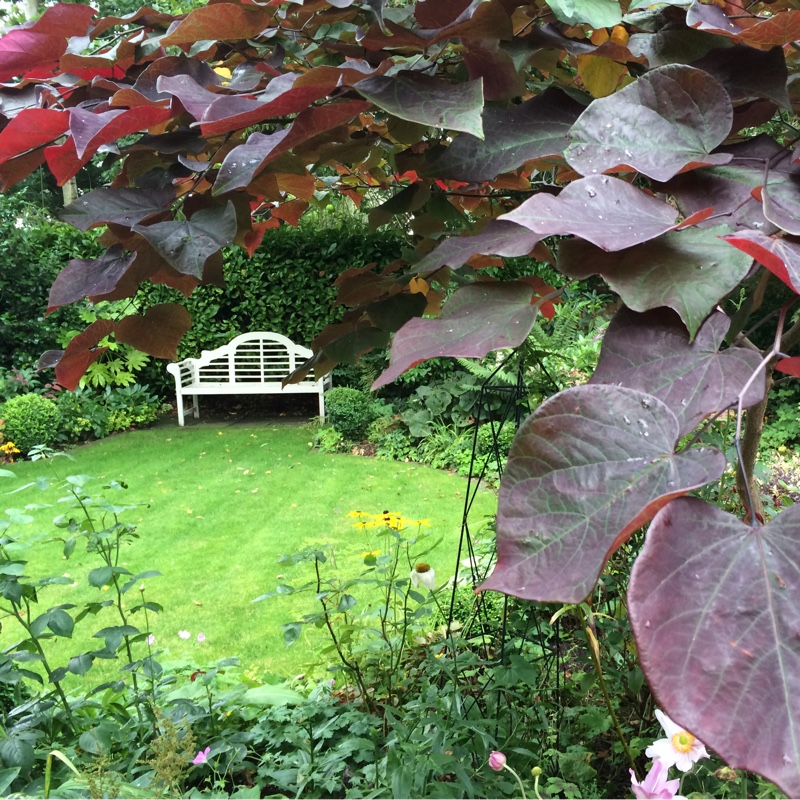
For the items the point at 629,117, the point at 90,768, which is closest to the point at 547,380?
the point at 629,117

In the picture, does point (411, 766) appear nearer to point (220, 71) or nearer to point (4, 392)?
point (220, 71)

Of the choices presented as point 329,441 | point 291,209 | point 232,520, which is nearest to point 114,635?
point 291,209

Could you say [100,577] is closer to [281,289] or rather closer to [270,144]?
[270,144]

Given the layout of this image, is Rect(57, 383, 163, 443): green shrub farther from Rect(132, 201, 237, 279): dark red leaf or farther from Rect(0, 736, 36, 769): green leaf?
Rect(132, 201, 237, 279): dark red leaf

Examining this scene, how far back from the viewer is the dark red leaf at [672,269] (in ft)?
1.24

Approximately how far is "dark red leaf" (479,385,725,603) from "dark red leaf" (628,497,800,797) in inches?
0.9

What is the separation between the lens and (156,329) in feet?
2.31

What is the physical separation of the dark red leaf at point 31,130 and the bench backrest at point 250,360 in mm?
5686

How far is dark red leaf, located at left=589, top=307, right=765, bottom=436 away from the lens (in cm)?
36

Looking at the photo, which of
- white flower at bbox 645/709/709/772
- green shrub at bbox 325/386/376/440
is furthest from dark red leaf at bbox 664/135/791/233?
green shrub at bbox 325/386/376/440

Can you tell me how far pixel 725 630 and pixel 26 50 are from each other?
0.84 meters

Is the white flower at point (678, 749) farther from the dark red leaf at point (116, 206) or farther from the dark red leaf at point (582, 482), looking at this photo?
the dark red leaf at point (116, 206)

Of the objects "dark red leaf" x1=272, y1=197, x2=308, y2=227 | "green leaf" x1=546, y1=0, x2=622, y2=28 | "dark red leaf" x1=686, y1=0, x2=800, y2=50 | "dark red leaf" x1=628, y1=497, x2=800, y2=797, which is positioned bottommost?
"dark red leaf" x1=272, y1=197, x2=308, y2=227

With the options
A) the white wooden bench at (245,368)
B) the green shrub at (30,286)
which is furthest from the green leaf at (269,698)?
the green shrub at (30,286)
